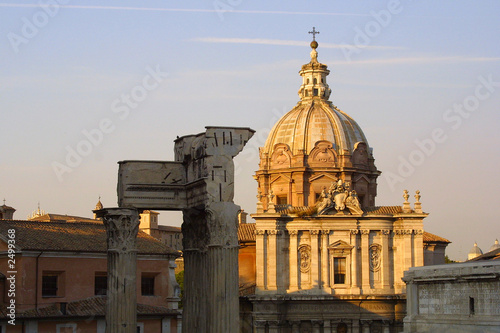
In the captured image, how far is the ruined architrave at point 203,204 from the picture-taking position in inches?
908

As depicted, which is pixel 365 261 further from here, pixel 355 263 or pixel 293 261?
Answer: pixel 293 261

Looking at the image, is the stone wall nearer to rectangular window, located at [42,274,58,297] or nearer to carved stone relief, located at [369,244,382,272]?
carved stone relief, located at [369,244,382,272]

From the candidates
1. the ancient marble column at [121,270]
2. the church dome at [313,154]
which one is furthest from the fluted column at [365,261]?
the ancient marble column at [121,270]

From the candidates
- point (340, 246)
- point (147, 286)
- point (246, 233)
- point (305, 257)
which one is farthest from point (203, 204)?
point (246, 233)

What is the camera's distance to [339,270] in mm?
63312

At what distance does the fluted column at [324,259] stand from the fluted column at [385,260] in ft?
11.2

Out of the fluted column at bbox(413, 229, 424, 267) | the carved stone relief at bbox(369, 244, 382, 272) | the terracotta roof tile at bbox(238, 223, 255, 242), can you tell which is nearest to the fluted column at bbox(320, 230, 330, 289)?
the carved stone relief at bbox(369, 244, 382, 272)

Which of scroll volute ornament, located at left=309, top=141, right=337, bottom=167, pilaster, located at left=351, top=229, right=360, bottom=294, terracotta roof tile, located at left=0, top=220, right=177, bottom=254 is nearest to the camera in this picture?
terracotta roof tile, located at left=0, top=220, right=177, bottom=254

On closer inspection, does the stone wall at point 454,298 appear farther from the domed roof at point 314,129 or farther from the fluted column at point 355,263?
the domed roof at point 314,129

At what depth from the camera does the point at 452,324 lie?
52.2 meters

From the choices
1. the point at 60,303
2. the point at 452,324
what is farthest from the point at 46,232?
the point at 452,324

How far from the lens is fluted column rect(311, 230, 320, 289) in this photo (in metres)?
62.7

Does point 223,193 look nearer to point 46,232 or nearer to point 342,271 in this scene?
point 46,232

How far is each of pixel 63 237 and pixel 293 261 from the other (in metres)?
20.1
